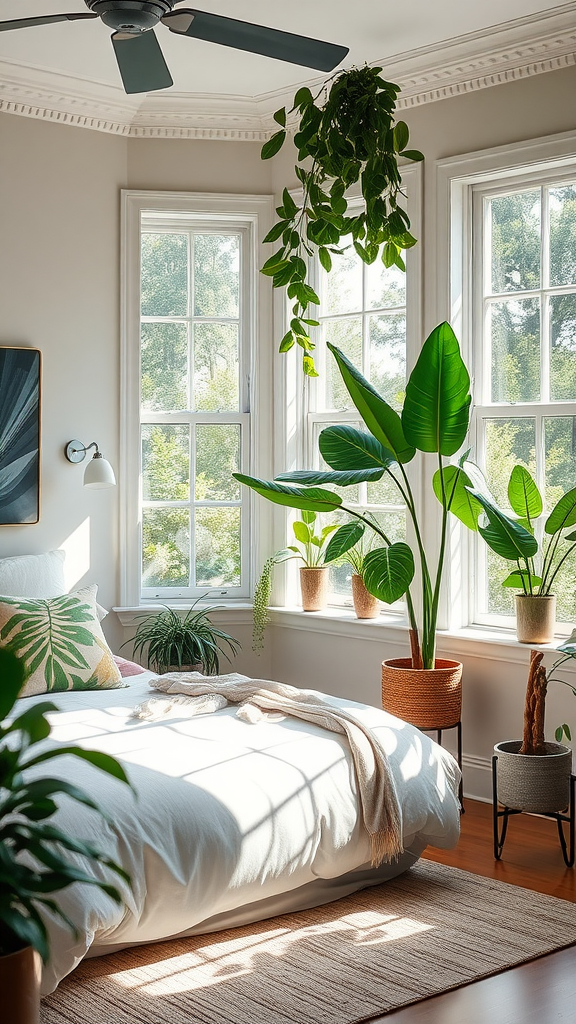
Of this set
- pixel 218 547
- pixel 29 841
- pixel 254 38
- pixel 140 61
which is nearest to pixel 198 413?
pixel 218 547

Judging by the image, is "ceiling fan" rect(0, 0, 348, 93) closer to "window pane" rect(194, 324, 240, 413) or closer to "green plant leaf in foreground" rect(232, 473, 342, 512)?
"green plant leaf in foreground" rect(232, 473, 342, 512)

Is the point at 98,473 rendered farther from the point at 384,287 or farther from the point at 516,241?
the point at 516,241

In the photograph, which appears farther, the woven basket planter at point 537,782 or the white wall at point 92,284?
the white wall at point 92,284

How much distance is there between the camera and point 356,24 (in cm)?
411

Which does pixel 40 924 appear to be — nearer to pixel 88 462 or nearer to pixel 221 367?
pixel 88 462

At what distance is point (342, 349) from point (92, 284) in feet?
3.98

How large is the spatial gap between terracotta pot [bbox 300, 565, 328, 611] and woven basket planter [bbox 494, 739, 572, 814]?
1518 millimetres

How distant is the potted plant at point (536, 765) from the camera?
359 cm

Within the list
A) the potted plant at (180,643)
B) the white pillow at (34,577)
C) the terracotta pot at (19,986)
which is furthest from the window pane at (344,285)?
the terracotta pot at (19,986)

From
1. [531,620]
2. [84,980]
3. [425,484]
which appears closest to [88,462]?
[425,484]

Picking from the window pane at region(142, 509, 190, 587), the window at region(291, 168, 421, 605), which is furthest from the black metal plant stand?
the window pane at region(142, 509, 190, 587)

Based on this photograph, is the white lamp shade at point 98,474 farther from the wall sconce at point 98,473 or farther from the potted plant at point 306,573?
the potted plant at point 306,573

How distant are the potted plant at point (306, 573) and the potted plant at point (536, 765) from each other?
1447mm

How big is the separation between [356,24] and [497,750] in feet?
9.11
